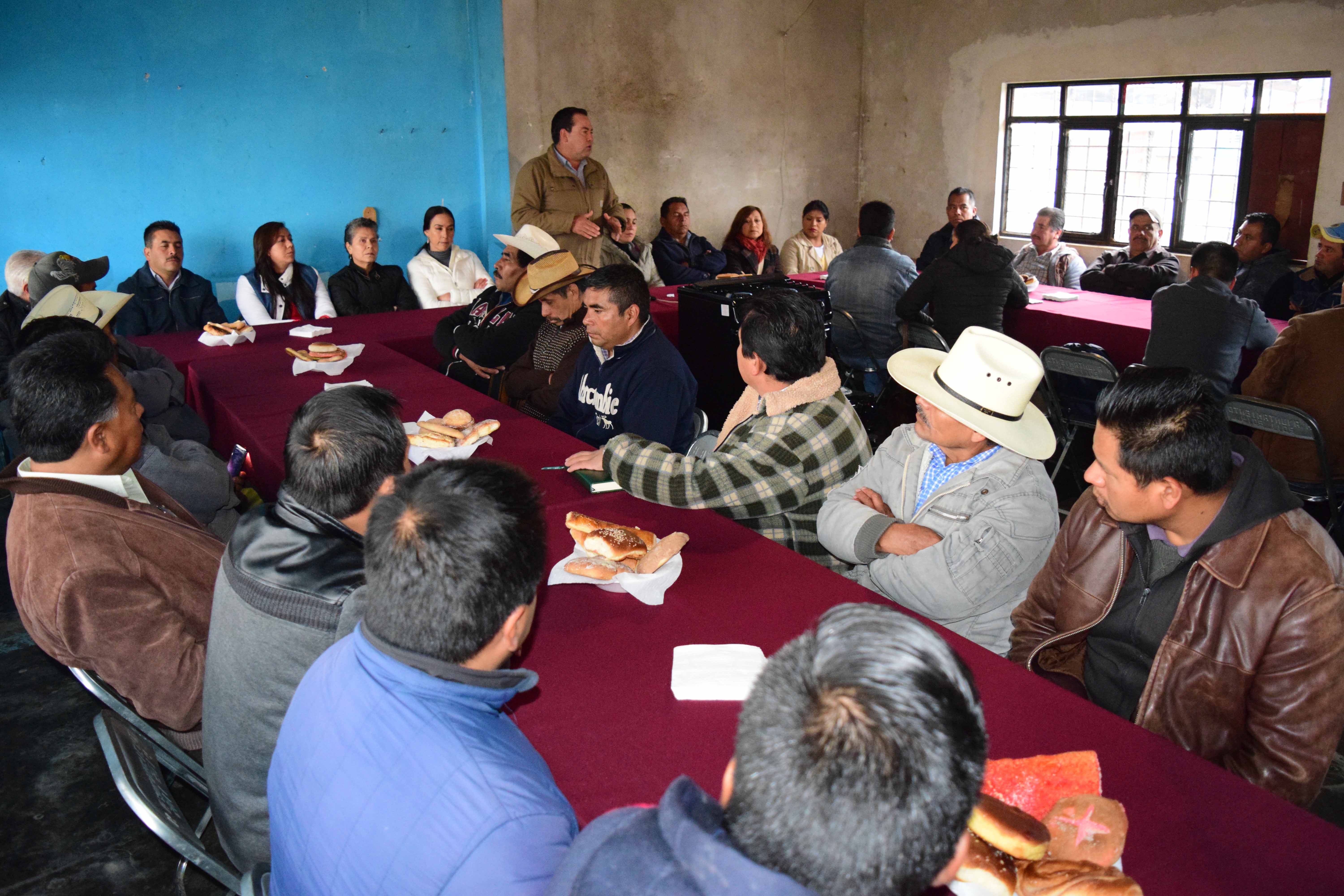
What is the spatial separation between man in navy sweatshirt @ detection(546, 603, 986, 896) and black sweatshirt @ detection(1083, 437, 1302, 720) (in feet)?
3.69

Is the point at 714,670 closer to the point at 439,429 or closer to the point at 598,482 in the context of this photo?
the point at 598,482

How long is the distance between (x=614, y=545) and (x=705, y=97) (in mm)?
Result: 7792

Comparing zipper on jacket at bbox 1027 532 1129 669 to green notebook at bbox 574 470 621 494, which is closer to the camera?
zipper on jacket at bbox 1027 532 1129 669

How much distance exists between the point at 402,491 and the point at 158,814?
0.67 m

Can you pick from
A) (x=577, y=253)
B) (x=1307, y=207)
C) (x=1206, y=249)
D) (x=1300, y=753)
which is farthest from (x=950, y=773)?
(x=1307, y=207)

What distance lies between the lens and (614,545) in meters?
2.03

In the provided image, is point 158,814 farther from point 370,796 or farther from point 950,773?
point 950,773

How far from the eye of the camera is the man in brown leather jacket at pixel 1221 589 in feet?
5.17

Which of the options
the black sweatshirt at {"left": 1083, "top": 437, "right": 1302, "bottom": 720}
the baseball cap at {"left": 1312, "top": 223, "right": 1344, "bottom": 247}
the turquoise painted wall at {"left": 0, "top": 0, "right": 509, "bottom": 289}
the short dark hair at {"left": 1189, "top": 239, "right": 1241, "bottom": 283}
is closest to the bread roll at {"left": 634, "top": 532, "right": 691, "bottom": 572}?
the black sweatshirt at {"left": 1083, "top": 437, "right": 1302, "bottom": 720}

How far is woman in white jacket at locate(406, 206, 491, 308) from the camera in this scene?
638 centimetres

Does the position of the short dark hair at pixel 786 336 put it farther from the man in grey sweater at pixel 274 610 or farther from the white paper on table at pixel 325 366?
the white paper on table at pixel 325 366

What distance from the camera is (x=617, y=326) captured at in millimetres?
3283

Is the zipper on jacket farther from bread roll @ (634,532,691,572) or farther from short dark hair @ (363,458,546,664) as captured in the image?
→ short dark hair @ (363,458,546,664)

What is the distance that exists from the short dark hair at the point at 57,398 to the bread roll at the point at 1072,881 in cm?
212
